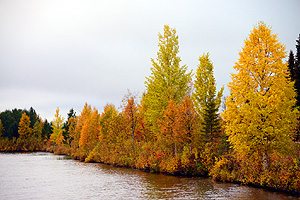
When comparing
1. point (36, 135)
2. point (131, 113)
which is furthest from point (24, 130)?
point (131, 113)

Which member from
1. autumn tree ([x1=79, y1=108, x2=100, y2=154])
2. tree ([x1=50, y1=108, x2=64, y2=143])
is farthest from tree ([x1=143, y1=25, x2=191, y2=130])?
tree ([x1=50, y1=108, x2=64, y2=143])

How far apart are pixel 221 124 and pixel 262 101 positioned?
1322 centimetres

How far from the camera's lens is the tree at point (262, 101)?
23.7 m

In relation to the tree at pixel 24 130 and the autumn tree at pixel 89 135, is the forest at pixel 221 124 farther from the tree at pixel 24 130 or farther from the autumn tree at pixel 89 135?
the tree at pixel 24 130

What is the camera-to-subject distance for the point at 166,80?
4128 cm

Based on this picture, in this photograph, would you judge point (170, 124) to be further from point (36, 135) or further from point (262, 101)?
point (36, 135)

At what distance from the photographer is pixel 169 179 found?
30266 mm

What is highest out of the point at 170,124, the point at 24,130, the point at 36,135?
the point at 24,130

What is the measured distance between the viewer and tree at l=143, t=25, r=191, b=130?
130 feet

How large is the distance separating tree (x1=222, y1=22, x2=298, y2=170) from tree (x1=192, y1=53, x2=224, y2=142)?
7554mm

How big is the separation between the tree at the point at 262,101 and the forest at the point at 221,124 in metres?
0.08

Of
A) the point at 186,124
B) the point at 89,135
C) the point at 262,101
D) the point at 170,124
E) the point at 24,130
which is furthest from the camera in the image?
the point at 24,130

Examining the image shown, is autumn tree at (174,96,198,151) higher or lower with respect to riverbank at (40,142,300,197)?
higher

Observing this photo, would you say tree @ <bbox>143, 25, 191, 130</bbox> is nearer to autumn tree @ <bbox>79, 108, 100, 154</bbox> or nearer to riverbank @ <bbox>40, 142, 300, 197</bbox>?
riverbank @ <bbox>40, 142, 300, 197</bbox>
